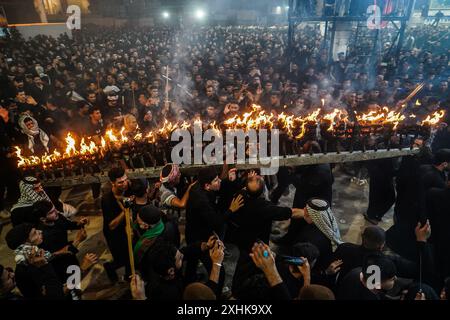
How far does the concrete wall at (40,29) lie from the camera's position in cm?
2567

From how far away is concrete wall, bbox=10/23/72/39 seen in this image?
25.7 metres

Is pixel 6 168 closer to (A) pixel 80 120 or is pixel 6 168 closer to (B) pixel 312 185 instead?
(A) pixel 80 120

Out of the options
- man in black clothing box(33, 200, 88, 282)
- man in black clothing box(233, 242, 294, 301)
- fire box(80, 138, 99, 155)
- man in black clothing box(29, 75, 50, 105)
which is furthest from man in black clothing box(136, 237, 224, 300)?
man in black clothing box(29, 75, 50, 105)

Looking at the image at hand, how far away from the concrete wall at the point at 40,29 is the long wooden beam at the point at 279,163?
2668cm

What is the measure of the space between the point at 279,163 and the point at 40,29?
29.7 m

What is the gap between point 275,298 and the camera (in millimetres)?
2664

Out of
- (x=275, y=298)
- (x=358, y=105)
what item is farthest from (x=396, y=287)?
(x=358, y=105)

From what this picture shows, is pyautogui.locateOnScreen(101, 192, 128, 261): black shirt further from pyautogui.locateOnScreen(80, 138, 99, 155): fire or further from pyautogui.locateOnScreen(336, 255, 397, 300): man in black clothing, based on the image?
pyautogui.locateOnScreen(336, 255, 397, 300): man in black clothing

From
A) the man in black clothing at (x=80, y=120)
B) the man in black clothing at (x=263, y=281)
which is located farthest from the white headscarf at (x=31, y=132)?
the man in black clothing at (x=263, y=281)

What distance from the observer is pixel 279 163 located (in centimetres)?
571

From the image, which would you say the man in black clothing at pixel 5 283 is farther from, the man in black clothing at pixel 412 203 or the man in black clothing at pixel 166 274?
the man in black clothing at pixel 412 203

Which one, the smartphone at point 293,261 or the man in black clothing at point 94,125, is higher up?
the smartphone at point 293,261

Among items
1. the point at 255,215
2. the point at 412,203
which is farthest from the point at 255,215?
the point at 412,203

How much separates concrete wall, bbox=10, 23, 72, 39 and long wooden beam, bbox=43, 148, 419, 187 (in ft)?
87.5
